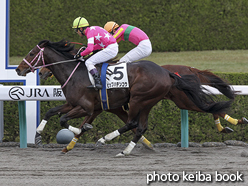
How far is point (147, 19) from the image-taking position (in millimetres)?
11383

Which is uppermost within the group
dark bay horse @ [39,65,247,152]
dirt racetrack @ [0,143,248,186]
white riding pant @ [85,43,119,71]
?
white riding pant @ [85,43,119,71]

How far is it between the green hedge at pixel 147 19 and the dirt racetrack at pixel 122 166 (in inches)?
227

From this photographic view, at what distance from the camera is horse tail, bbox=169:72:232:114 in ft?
17.7

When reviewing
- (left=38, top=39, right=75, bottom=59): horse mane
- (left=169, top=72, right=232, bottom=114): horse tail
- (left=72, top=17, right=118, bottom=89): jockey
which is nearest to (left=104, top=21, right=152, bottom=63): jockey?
(left=72, top=17, right=118, bottom=89): jockey

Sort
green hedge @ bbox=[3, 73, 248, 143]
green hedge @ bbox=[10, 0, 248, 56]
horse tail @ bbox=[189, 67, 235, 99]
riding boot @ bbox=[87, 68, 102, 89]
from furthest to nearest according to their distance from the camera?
green hedge @ bbox=[10, 0, 248, 56] → green hedge @ bbox=[3, 73, 248, 143] → horse tail @ bbox=[189, 67, 235, 99] → riding boot @ bbox=[87, 68, 102, 89]

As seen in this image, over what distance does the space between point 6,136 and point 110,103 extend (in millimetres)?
2475

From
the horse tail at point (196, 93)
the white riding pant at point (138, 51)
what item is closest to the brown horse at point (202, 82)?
the horse tail at point (196, 93)

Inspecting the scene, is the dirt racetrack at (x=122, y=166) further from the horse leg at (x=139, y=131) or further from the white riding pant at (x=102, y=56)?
the white riding pant at (x=102, y=56)

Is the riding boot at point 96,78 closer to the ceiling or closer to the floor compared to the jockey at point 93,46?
closer to the floor

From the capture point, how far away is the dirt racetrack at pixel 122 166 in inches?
150

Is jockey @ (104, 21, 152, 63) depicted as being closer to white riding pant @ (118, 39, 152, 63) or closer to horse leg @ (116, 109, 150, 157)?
white riding pant @ (118, 39, 152, 63)

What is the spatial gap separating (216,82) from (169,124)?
114 cm

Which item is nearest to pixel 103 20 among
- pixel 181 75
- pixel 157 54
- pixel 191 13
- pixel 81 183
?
pixel 157 54

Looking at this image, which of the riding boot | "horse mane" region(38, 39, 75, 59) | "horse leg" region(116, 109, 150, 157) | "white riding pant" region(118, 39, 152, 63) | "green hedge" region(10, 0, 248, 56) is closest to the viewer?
the riding boot
